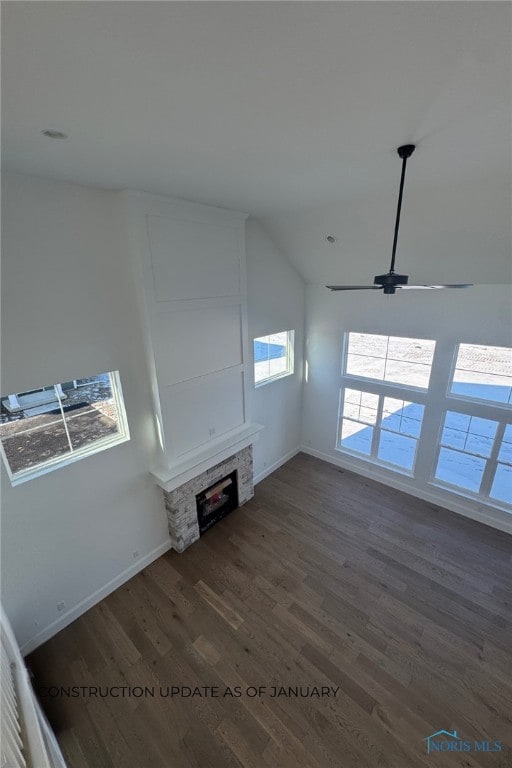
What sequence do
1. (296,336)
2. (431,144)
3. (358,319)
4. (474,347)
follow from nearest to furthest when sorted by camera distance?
(431,144) < (474,347) < (358,319) < (296,336)

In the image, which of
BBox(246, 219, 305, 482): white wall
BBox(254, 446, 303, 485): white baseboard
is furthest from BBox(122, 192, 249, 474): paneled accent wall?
BBox(254, 446, 303, 485): white baseboard

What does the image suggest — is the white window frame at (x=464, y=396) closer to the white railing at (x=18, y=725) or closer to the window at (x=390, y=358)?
the window at (x=390, y=358)

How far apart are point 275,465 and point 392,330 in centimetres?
327

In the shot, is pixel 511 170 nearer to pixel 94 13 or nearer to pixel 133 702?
pixel 94 13

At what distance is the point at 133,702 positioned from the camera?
278 cm

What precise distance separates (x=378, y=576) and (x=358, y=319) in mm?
3819

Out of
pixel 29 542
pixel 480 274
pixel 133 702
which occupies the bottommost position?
pixel 133 702

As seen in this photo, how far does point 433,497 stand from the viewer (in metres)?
5.18

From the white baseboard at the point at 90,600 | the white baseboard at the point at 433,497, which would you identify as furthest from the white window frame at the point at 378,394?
the white baseboard at the point at 90,600

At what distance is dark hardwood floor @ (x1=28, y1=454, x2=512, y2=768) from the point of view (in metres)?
2.53

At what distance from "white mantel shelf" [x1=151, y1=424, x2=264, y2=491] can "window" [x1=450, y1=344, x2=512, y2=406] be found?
3159 millimetres

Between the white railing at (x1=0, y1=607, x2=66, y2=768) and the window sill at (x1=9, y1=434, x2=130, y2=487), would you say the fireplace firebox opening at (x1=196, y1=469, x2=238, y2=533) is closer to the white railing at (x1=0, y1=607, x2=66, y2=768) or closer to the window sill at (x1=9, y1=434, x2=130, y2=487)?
the window sill at (x1=9, y1=434, x2=130, y2=487)

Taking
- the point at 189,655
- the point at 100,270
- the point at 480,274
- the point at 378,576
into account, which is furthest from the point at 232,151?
the point at 378,576

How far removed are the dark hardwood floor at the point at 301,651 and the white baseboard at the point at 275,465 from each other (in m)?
1.10
